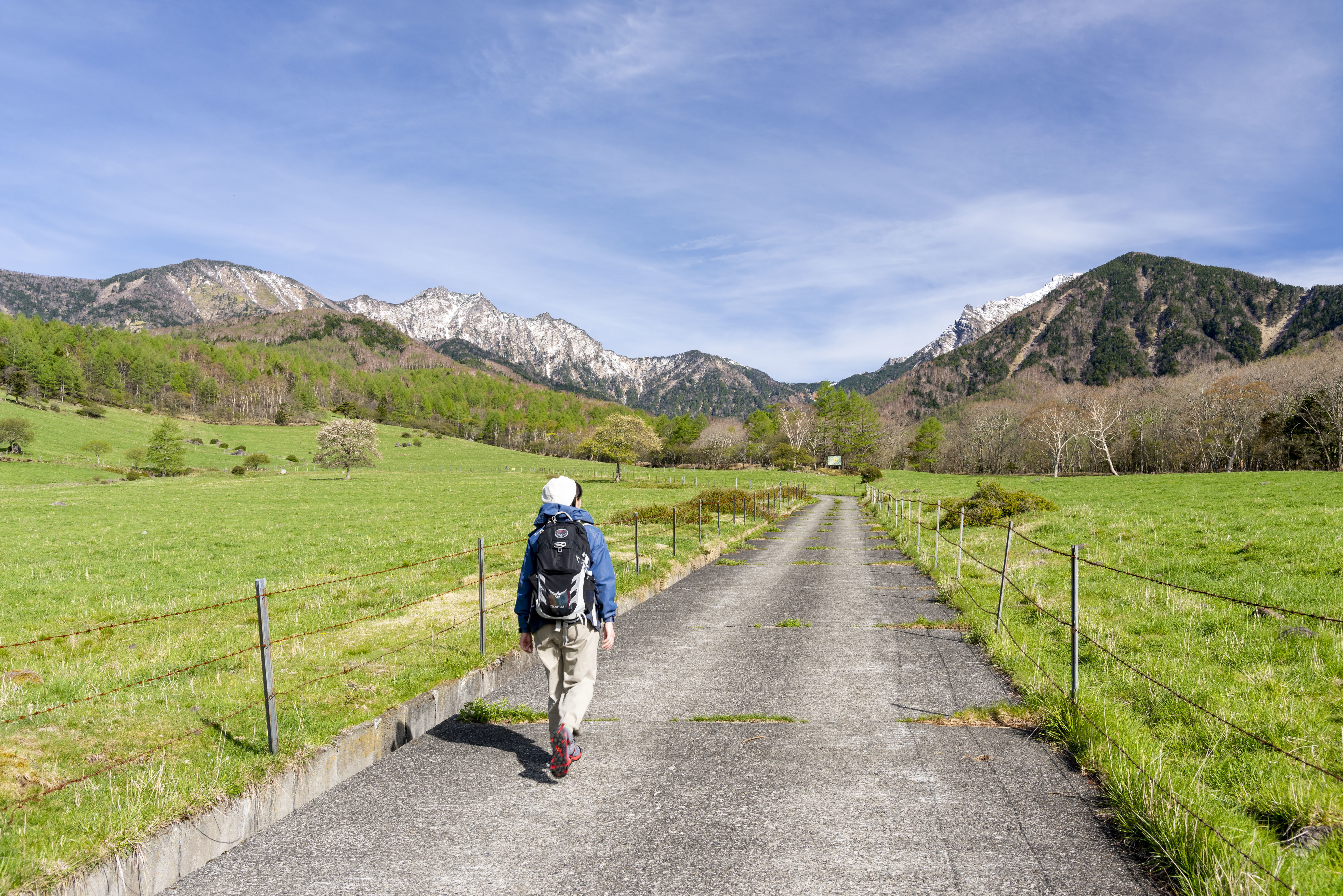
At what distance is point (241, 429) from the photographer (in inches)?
4747

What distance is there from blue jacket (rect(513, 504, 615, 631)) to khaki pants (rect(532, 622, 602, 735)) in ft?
0.51

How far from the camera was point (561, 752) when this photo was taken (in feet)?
17.5

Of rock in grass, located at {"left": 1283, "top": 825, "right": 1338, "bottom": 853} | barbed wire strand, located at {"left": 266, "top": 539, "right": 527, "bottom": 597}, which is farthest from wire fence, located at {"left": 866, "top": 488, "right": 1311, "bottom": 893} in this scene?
barbed wire strand, located at {"left": 266, "top": 539, "right": 527, "bottom": 597}

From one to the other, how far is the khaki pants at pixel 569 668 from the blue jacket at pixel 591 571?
157 millimetres

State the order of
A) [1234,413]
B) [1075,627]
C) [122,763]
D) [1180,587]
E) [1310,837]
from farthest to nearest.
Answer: [1234,413] → [1075,627] → [1180,587] → [122,763] → [1310,837]

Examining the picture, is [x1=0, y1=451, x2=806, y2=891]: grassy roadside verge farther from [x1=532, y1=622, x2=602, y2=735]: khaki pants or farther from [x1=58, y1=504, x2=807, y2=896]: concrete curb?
[x1=532, y1=622, x2=602, y2=735]: khaki pants

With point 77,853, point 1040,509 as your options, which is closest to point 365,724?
point 77,853

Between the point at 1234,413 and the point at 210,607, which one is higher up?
the point at 1234,413

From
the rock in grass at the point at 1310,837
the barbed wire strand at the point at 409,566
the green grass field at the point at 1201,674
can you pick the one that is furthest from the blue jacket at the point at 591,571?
the rock in grass at the point at 1310,837

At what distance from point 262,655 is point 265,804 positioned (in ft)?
3.50

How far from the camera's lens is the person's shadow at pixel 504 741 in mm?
5598

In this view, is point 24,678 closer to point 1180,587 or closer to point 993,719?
point 993,719

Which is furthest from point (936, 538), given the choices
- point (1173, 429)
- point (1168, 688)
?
point (1173, 429)

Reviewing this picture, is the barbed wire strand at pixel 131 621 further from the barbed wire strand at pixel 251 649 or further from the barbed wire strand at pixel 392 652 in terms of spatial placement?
the barbed wire strand at pixel 392 652
